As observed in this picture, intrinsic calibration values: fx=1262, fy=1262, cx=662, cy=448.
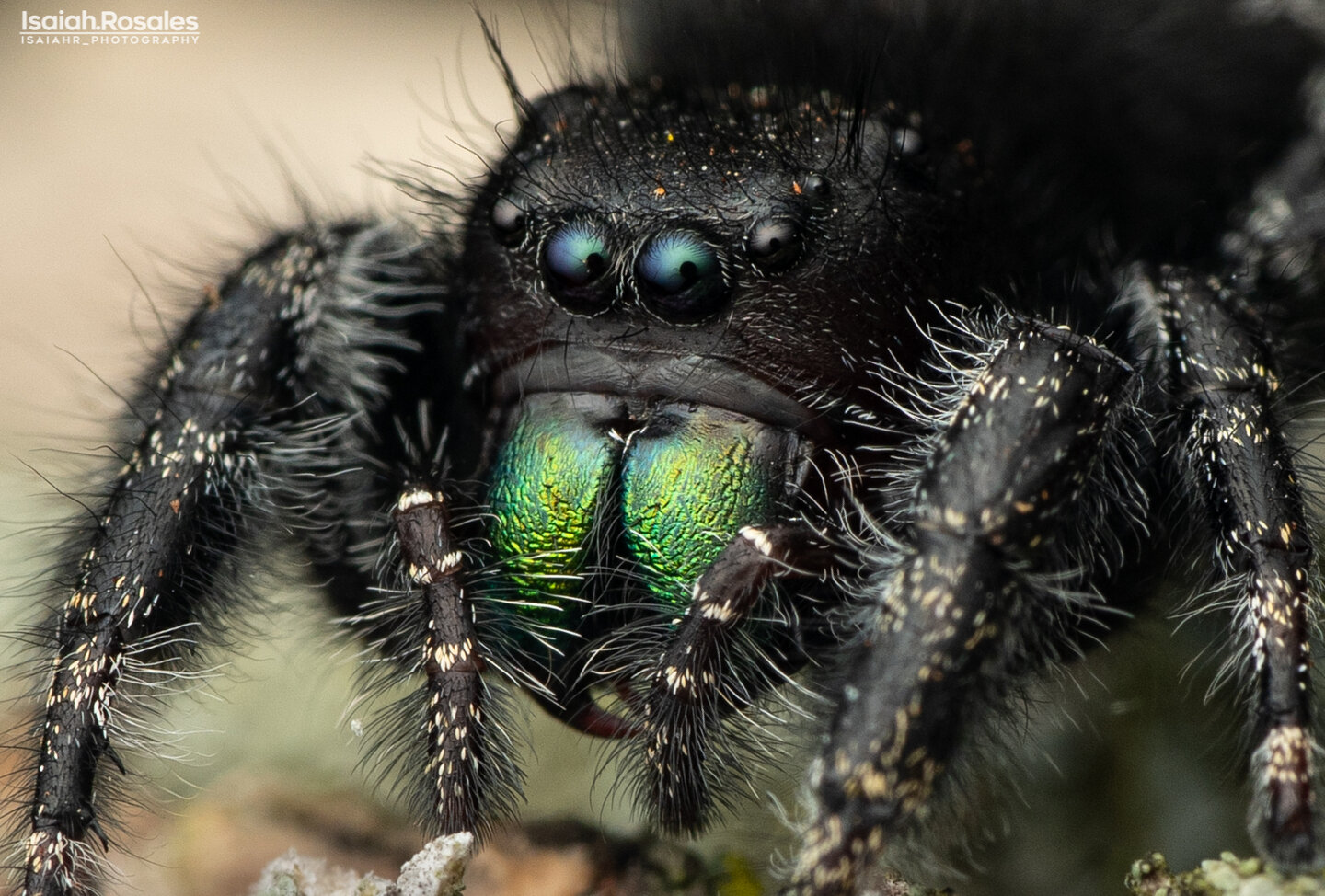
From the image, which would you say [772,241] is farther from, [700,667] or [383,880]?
[383,880]

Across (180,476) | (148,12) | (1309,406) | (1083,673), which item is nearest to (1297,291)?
(1309,406)

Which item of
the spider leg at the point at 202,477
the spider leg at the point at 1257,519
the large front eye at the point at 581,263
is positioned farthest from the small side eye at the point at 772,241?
the spider leg at the point at 202,477

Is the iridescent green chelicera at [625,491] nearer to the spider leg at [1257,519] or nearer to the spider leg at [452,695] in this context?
the spider leg at [452,695]

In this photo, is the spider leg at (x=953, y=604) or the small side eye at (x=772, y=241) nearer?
the spider leg at (x=953, y=604)

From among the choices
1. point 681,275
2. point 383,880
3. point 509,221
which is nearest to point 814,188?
point 681,275

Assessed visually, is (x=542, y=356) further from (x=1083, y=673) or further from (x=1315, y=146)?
(x=1315, y=146)

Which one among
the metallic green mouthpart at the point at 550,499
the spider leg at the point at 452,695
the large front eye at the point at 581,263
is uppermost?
the large front eye at the point at 581,263
